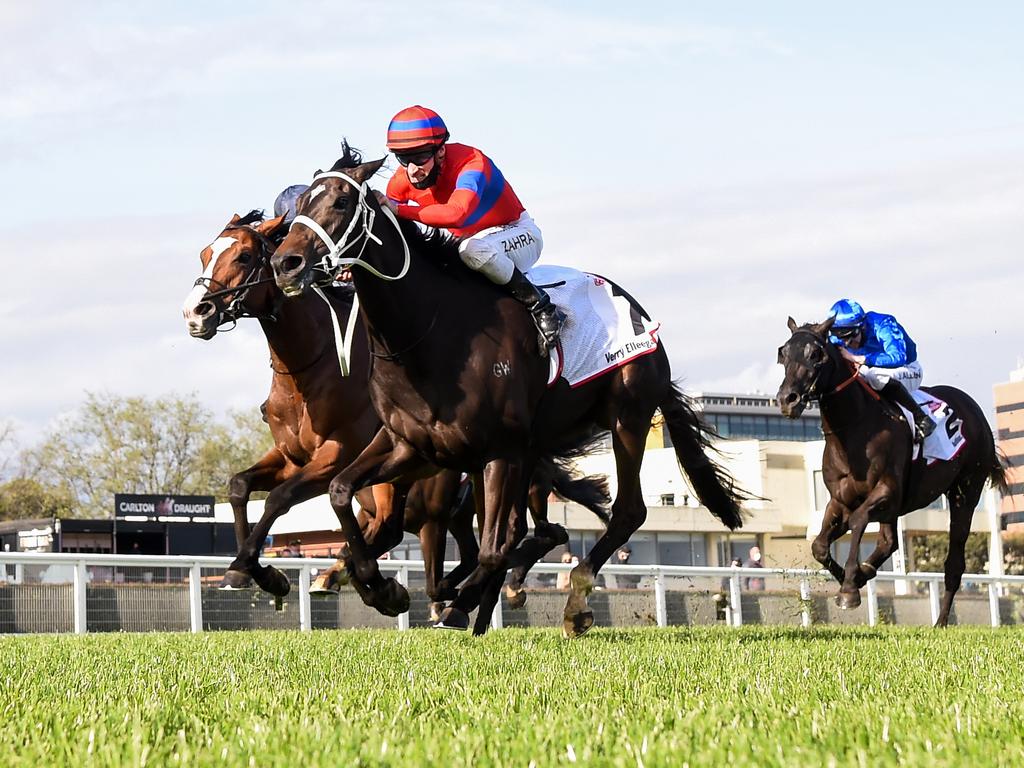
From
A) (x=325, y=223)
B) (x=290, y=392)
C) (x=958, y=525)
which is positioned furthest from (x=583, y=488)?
(x=325, y=223)

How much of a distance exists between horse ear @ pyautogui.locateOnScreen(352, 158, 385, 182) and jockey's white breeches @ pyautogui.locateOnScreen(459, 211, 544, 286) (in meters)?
0.65

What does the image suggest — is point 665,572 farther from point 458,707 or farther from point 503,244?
point 458,707

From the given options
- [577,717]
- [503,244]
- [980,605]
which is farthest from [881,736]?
[980,605]

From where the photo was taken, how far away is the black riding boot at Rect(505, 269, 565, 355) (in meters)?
7.54

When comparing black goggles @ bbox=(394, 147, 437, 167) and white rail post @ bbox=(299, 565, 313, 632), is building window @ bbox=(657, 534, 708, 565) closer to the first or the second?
white rail post @ bbox=(299, 565, 313, 632)

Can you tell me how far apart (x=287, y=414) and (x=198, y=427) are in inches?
1940

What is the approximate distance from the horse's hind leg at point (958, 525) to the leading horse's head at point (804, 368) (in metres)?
2.55

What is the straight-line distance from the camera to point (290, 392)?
891 cm

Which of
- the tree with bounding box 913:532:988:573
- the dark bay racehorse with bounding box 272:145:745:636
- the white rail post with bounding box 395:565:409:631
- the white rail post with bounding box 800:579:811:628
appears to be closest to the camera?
the dark bay racehorse with bounding box 272:145:745:636

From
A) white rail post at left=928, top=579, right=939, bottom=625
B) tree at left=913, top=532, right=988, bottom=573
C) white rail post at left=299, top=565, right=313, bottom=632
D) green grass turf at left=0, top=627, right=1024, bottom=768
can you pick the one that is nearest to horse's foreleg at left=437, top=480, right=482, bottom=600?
white rail post at left=299, top=565, right=313, bottom=632

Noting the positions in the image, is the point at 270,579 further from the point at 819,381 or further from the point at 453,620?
the point at 819,381

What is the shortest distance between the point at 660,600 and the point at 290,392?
7.93 m

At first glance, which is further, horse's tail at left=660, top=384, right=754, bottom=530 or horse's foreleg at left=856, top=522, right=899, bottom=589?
horse's foreleg at left=856, top=522, right=899, bottom=589

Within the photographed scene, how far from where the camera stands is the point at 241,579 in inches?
332
